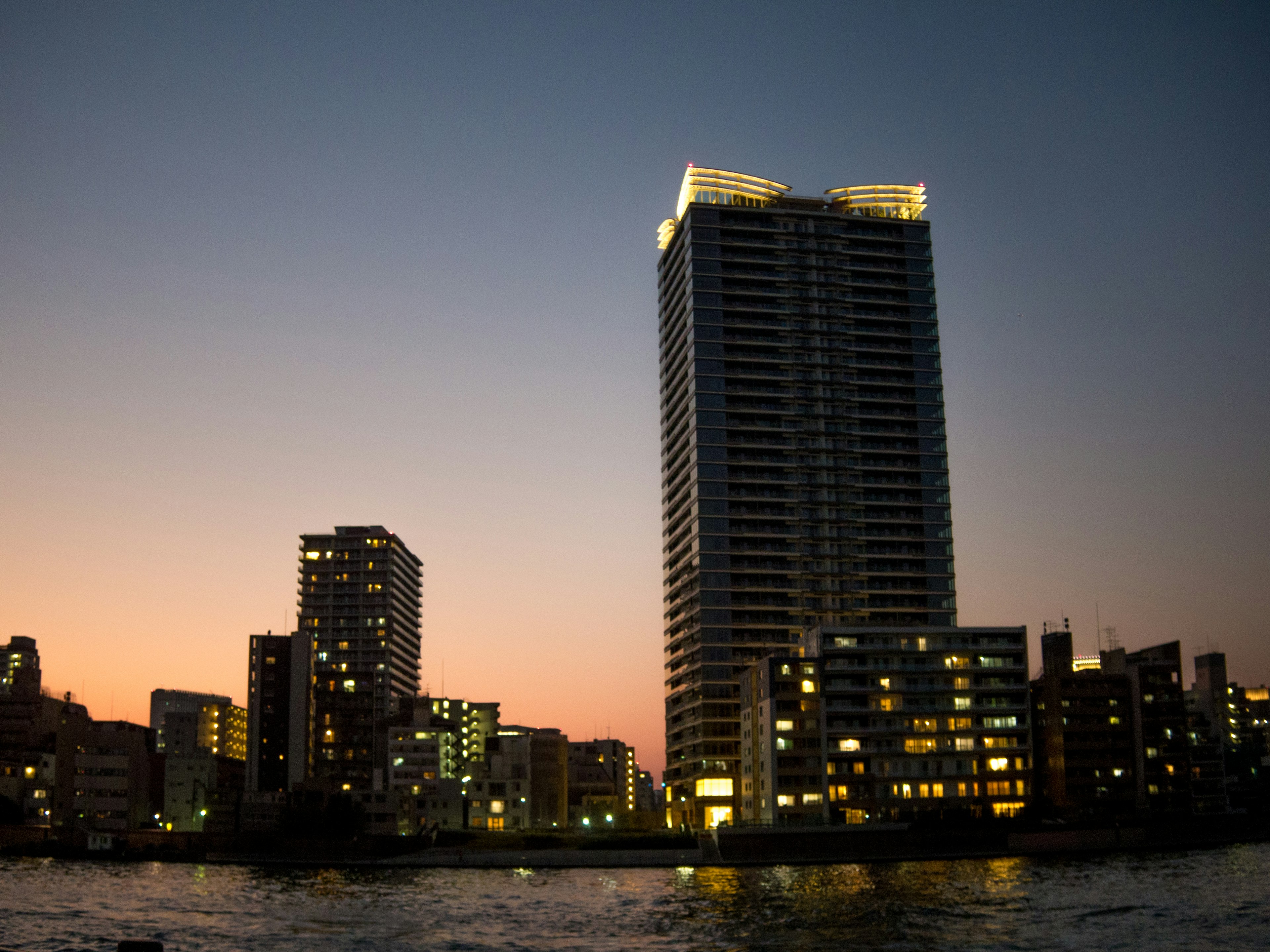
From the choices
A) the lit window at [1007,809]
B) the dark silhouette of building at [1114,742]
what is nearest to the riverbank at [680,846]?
the lit window at [1007,809]

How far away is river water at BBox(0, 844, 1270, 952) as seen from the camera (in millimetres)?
80500

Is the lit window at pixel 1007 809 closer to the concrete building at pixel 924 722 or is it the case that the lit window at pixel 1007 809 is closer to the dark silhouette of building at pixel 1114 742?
the concrete building at pixel 924 722

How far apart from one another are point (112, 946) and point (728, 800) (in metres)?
133

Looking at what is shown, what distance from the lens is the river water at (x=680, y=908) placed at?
80500 millimetres

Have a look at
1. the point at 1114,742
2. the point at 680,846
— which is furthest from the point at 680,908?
the point at 1114,742

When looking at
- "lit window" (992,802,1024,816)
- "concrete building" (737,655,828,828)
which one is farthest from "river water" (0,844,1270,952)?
"concrete building" (737,655,828,828)

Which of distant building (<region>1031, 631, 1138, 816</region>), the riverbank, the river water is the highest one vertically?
distant building (<region>1031, 631, 1138, 816</region>)

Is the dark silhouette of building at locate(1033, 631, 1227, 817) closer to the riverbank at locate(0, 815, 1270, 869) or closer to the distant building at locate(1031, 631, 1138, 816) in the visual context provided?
the distant building at locate(1031, 631, 1138, 816)

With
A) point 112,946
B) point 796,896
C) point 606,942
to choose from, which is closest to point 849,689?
point 796,896

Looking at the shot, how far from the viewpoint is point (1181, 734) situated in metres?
189

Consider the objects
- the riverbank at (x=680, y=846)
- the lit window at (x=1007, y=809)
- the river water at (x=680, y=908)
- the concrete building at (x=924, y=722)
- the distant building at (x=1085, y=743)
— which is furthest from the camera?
the distant building at (x=1085, y=743)

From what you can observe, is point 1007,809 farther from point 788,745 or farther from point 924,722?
point 788,745

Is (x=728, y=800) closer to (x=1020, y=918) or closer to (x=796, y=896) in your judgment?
(x=796, y=896)

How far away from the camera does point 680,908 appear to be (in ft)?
335
